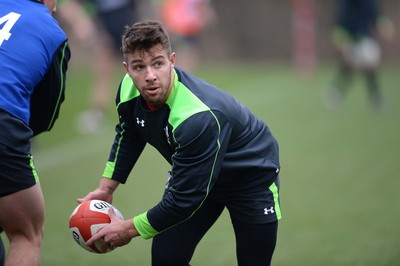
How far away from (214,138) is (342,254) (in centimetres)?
258

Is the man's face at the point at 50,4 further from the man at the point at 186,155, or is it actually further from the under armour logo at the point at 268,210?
the under armour logo at the point at 268,210

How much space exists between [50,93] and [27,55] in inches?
13.8

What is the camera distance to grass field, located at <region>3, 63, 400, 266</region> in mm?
6320

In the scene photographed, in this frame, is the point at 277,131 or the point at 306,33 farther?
the point at 306,33

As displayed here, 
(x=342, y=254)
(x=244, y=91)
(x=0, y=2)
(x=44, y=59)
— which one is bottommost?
(x=244, y=91)

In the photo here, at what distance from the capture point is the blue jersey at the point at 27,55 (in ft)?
13.7

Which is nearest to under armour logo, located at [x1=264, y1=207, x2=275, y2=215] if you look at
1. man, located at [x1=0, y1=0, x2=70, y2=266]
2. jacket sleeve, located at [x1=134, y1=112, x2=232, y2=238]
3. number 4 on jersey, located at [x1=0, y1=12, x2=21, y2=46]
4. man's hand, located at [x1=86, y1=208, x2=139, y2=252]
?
jacket sleeve, located at [x1=134, y1=112, x2=232, y2=238]

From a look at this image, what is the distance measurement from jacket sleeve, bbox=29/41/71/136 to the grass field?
5.91ft

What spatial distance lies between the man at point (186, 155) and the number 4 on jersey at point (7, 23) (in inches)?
26.4

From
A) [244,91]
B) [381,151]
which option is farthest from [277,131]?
[244,91]

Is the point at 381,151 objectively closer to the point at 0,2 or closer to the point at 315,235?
the point at 315,235

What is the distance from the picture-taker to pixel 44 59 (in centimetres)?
Answer: 430

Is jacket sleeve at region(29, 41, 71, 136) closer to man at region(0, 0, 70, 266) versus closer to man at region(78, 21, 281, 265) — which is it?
man at region(0, 0, 70, 266)

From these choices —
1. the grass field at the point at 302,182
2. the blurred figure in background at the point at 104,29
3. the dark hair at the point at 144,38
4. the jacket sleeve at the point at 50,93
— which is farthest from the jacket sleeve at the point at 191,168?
the blurred figure in background at the point at 104,29
